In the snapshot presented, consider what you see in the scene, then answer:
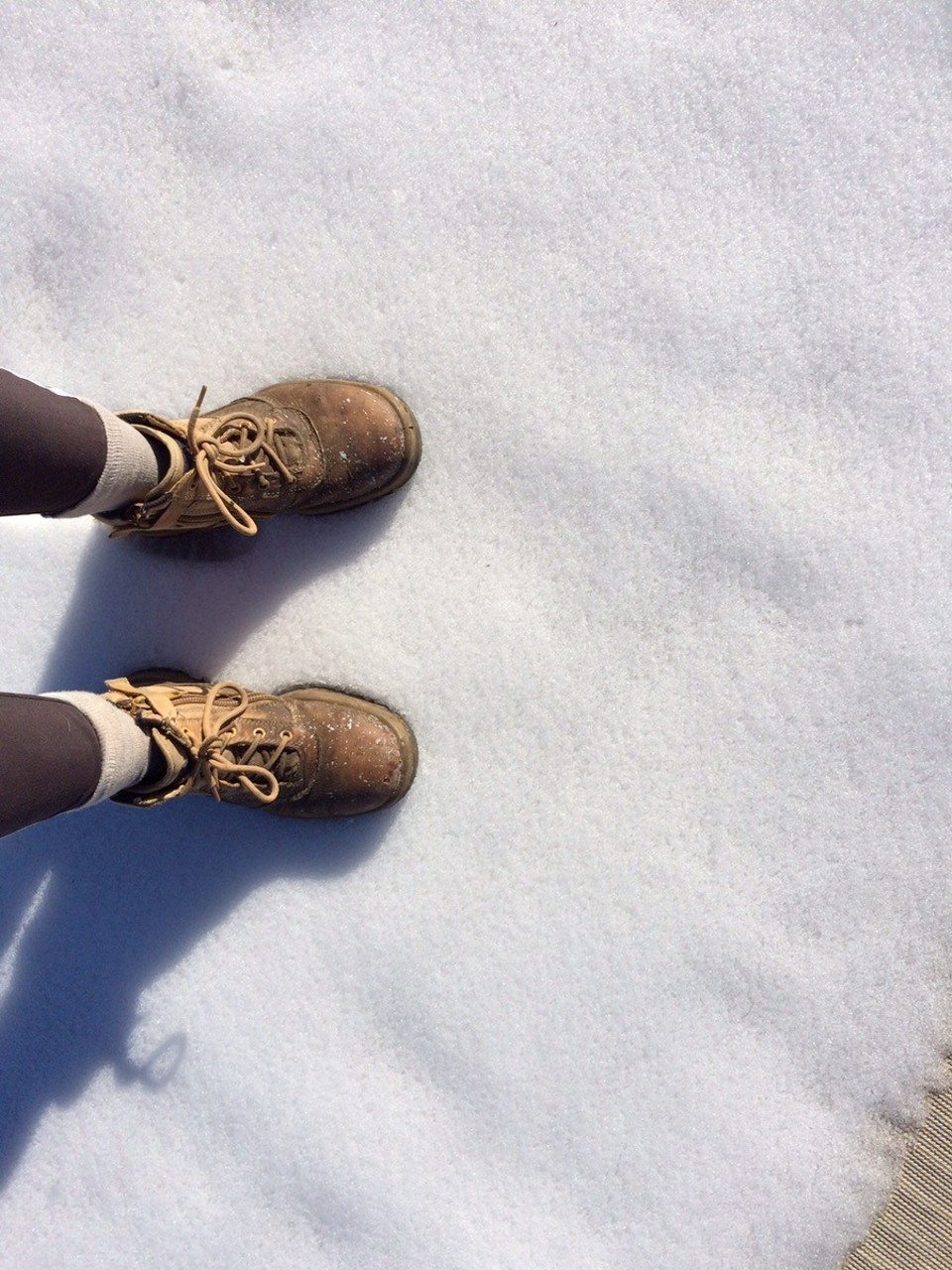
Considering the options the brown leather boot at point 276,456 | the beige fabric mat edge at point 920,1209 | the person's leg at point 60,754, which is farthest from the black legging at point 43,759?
the beige fabric mat edge at point 920,1209

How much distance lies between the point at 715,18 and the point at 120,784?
118cm

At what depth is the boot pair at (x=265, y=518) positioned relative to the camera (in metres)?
0.96

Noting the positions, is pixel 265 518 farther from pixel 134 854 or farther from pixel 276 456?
pixel 134 854

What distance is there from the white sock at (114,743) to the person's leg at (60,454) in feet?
0.64

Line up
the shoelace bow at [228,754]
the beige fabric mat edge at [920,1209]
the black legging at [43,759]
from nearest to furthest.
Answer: the black legging at [43,759] → the shoelace bow at [228,754] → the beige fabric mat edge at [920,1209]

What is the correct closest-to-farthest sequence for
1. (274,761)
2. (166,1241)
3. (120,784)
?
(120,784), (274,761), (166,1241)

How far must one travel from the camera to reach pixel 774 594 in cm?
112

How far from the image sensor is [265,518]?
111 centimetres

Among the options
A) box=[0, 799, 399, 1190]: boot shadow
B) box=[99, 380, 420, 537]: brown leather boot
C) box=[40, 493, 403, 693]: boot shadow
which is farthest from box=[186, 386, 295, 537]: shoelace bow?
box=[0, 799, 399, 1190]: boot shadow

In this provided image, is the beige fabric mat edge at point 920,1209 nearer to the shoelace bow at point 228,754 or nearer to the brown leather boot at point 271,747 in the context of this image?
the brown leather boot at point 271,747

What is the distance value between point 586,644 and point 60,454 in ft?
2.09

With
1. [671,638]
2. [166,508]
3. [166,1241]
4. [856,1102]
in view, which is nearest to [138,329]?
[166,508]

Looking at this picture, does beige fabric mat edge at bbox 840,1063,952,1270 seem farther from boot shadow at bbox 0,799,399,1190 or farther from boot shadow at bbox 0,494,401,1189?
boot shadow at bbox 0,799,399,1190

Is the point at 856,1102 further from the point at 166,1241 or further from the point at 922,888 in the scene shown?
the point at 166,1241
